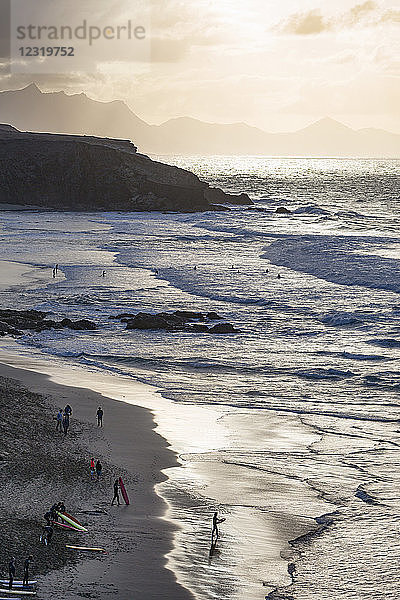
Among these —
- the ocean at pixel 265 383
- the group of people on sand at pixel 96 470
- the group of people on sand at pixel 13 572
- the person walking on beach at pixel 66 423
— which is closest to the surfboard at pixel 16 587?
the group of people on sand at pixel 13 572

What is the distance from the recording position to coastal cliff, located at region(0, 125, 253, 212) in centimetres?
12625

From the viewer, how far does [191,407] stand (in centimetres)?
2900

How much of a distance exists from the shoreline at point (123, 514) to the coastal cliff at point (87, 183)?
98.1 metres

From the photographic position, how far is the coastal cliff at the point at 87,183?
414 feet

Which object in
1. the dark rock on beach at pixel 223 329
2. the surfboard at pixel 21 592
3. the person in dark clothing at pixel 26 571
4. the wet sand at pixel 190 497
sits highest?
the dark rock on beach at pixel 223 329

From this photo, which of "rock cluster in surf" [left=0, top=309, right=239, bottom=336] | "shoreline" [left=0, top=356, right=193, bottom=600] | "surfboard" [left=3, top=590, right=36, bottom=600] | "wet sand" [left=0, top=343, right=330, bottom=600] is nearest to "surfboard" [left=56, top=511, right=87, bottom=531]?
"shoreline" [left=0, top=356, right=193, bottom=600]

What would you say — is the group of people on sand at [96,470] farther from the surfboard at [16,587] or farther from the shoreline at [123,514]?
the surfboard at [16,587]

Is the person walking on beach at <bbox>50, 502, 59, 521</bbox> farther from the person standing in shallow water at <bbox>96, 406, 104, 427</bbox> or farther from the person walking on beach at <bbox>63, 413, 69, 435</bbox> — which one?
the person standing in shallow water at <bbox>96, 406, 104, 427</bbox>

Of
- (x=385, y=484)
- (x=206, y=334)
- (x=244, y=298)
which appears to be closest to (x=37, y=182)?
(x=244, y=298)

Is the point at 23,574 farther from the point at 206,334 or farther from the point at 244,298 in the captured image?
the point at 244,298

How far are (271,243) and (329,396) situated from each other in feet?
173

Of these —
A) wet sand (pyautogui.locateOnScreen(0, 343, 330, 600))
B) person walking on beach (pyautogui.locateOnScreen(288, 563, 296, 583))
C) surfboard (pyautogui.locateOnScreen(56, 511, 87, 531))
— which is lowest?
person walking on beach (pyautogui.locateOnScreen(288, 563, 296, 583))

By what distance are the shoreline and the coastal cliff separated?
322ft

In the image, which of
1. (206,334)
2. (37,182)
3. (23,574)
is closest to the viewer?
(23,574)
